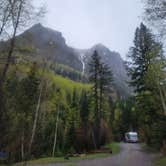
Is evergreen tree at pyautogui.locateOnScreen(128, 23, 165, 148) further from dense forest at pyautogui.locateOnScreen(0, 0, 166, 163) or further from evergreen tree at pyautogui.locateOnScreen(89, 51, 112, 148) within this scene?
evergreen tree at pyautogui.locateOnScreen(89, 51, 112, 148)

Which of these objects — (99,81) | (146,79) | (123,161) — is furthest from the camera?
(99,81)

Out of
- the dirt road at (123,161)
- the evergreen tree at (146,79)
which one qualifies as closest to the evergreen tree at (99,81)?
the evergreen tree at (146,79)

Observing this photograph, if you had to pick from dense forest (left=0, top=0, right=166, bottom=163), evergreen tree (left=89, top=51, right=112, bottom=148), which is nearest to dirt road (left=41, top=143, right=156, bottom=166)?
dense forest (left=0, top=0, right=166, bottom=163)

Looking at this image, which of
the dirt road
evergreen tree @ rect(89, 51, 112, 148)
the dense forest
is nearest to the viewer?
the dense forest

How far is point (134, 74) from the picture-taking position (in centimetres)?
2766

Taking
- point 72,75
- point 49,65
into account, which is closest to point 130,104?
point 49,65

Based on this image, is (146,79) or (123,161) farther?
(146,79)

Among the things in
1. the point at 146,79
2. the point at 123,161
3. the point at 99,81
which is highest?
the point at 99,81

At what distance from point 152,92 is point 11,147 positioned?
15430 mm

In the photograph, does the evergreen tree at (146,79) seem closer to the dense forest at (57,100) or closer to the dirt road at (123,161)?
the dense forest at (57,100)

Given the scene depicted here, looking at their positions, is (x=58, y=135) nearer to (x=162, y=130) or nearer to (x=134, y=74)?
(x=134, y=74)

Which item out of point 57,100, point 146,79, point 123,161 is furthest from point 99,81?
point 123,161

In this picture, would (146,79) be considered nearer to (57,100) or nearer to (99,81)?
(99,81)

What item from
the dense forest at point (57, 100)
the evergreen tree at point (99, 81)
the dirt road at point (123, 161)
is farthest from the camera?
the evergreen tree at point (99, 81)
